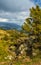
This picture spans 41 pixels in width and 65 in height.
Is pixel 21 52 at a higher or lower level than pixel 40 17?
lower

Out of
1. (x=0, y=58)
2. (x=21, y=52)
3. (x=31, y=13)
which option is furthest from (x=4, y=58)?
(x=31, y=13)

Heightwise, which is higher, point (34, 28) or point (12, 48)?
point (34, 28)

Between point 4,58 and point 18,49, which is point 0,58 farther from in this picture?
point 18,49

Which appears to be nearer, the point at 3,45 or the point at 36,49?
the point at 36,49

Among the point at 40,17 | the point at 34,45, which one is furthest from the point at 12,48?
the point at 40,17

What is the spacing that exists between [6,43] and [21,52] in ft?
26.1

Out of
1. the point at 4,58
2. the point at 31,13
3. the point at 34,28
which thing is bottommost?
the point at 4,58

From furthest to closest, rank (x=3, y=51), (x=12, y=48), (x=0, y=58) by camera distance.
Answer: (x=12, y=48)
(x=3, y=51)
(x=0, y=58)

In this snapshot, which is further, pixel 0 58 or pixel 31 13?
pixel 31 13

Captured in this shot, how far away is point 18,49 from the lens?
1946 inches

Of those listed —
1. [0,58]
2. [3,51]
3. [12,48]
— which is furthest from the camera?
[12,48]

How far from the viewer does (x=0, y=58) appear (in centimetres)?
4503

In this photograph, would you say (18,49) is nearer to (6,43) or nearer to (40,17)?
(6,43)

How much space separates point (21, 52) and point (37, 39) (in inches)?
212
